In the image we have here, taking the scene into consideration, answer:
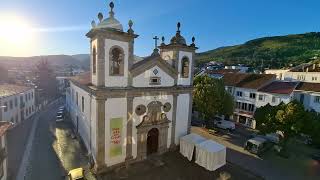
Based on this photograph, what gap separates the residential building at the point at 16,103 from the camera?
30.8m

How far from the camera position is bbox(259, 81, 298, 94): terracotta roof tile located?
34.9 metres

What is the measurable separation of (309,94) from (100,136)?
32853 millimetres

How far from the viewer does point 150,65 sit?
20.9 meters

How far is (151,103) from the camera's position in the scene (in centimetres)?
A: 2152

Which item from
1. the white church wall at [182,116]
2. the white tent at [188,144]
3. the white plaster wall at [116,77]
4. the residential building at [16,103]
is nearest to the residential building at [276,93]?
the white church wall at [182,116]

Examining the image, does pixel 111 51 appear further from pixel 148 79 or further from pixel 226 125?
pixel 226 125

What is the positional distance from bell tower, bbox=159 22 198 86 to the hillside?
8840 cm

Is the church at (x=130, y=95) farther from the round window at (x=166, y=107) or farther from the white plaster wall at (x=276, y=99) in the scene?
the white plaster wall at (x=276, y=99)

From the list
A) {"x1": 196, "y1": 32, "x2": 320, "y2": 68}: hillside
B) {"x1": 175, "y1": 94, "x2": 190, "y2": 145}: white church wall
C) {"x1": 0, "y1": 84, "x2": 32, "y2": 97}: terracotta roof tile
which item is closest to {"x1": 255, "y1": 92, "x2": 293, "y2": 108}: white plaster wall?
{"x1": 175, "y1": 94, "x2": 190, "y2": 145}: white church wall

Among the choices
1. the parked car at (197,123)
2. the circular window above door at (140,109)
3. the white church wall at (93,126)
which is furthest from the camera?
the parked car at (197,123)

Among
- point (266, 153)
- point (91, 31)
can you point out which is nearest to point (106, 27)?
point (91, 31)

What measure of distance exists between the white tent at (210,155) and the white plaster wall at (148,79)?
729cm

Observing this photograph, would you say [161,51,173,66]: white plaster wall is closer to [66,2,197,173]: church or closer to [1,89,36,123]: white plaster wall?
[66,2,197,173]: church

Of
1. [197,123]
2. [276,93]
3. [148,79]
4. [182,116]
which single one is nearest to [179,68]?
[148,79]
